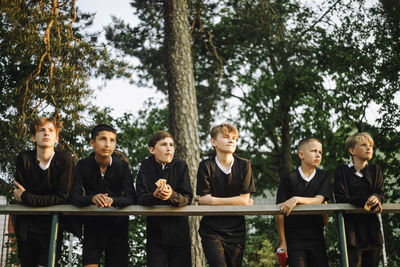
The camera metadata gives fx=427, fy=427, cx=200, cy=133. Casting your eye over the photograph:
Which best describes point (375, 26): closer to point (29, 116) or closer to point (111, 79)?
point (111, 79)

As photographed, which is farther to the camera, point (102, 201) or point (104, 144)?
point (104, 144)

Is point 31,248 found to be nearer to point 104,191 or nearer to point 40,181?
point 40,181

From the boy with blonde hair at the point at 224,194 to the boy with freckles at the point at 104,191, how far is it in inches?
29.6

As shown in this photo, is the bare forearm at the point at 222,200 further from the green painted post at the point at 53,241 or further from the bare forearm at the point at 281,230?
the green painted post at the point at 53,241

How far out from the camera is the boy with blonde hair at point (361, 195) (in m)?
4.28

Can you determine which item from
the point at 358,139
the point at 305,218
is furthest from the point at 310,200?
the point at 358,139

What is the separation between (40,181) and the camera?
4.20 meters

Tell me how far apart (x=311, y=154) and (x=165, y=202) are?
162cm

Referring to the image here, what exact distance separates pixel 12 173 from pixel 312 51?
10.0 m

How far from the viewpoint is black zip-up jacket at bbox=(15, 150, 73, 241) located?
4.10m

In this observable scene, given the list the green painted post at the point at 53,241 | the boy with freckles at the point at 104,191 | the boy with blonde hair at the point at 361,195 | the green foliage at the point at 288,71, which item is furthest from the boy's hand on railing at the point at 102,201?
the green foliage at the point at 288,71

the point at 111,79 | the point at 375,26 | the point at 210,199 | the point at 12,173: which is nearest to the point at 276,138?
the point at 375,26

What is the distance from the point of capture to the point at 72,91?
7.86 meters

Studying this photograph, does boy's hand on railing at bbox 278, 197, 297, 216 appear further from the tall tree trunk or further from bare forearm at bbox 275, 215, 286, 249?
the tall tree trunk
